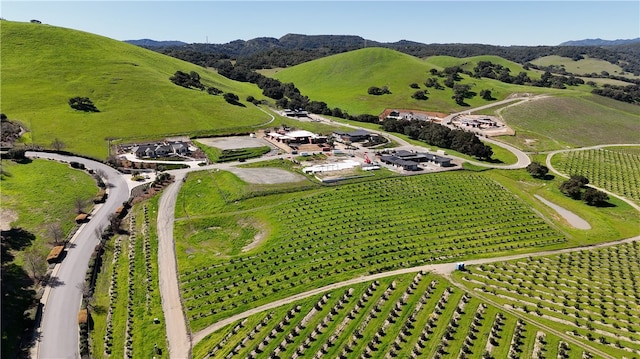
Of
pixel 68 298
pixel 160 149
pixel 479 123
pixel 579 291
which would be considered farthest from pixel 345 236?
pixel 479 123

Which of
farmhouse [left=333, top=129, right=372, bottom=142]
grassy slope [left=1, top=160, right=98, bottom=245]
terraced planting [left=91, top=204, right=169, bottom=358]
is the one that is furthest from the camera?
farmhouse [left=333, top=129, right=372, bottom=142]

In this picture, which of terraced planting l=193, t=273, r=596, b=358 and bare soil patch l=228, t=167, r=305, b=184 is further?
bare soil patch l=228, t=167, r=305, b=184

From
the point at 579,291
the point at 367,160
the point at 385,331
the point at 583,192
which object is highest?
the point at 367,160

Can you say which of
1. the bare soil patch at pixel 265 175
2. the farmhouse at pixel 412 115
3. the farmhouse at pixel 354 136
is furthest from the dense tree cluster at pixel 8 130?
the farmhouse at pixel 412 115

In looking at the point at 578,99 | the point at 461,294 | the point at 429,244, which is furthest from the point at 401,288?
the point at 578,99

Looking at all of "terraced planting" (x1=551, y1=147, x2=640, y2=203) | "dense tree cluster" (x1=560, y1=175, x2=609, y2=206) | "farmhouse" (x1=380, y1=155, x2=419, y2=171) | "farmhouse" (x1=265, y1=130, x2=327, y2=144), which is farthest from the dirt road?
"terraced planting" (x1=551, y1=147, x2=640, y2=203)

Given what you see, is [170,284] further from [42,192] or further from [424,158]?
[424,158]

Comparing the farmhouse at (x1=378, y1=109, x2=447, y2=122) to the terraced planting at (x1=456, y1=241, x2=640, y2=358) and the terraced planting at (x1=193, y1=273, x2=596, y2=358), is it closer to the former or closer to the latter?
the terraced planting at (x1=456, y1=241, x2=640, y2=358)

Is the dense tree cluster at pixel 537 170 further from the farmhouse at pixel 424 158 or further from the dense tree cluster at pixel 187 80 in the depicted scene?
the dense tree cluster at pixel 187 80

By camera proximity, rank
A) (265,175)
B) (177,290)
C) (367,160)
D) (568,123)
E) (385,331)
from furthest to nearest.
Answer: (568,123), (367,160), (265,175), (177,290), (385,331)
